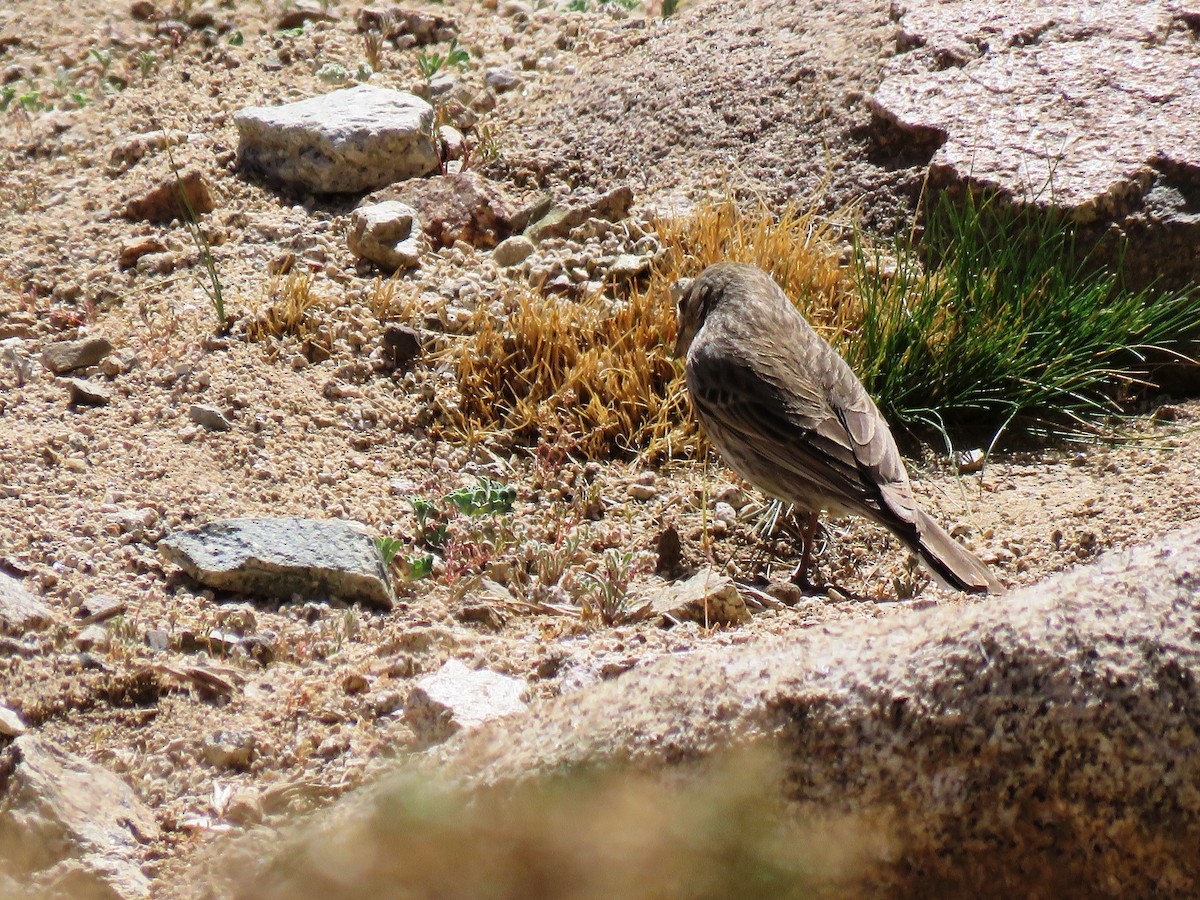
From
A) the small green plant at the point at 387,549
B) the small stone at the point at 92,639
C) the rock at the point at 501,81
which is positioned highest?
the rock at the point at 501,81

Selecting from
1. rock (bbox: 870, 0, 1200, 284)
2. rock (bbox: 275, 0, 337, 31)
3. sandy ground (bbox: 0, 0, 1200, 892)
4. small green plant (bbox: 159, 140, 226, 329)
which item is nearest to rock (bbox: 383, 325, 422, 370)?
sandy ground (bbox: 0, 0, 1200, 892)

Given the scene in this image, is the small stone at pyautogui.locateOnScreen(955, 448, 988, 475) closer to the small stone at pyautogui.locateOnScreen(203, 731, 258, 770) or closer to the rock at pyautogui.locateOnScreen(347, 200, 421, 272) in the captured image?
the rock at pyautogui.locateOnScreen(347, 200, 421, 272)

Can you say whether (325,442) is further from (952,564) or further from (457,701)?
(952,564)

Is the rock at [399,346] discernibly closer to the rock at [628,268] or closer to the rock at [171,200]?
the rock at [628,268]

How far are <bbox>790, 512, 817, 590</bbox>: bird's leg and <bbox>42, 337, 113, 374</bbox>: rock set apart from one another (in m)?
2.80

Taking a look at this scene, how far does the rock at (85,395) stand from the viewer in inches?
194

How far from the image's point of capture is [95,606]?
378cm

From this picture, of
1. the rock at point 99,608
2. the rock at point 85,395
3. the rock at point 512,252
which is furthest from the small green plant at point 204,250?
the rock at point 99,608

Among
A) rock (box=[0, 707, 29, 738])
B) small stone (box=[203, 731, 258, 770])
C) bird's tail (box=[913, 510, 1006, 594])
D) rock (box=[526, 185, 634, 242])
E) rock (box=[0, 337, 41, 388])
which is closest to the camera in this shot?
rock (box=[0, 707, 29, 738])

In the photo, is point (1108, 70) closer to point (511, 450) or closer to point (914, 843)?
point (511, 450)

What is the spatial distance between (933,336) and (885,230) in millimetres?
990

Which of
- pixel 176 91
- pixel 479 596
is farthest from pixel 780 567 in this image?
pixel 176 91

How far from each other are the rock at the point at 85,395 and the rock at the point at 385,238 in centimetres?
137

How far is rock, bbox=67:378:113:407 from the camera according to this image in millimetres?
4922
